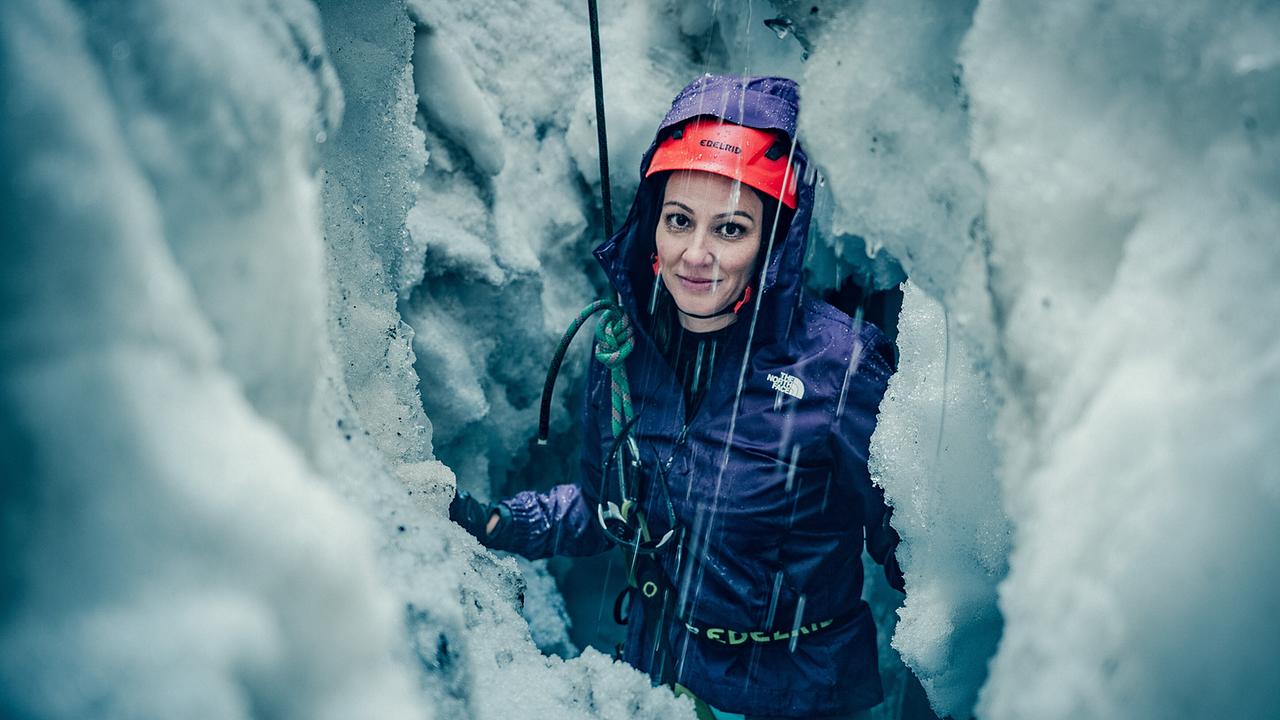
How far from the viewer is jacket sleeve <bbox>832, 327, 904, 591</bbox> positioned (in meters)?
1.77

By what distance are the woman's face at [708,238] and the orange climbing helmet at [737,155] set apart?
0.03 m

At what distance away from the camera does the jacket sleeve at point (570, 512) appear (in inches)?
86.1

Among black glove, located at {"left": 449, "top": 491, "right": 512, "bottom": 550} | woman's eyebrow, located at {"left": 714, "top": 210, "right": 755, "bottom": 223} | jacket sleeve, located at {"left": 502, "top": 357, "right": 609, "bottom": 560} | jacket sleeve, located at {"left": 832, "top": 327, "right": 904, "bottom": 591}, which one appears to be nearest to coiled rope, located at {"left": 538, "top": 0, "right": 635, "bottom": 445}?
jacket sleeve, located at {"left": 502, "top": 357, "right": 609, "bottom": 560}

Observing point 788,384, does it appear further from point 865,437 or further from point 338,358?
point 338,358

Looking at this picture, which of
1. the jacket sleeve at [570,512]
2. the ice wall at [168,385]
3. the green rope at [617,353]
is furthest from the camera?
the jacket sleeve at [570,512]

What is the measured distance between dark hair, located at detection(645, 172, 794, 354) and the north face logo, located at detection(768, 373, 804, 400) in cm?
24

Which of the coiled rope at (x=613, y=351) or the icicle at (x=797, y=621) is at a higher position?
the coiled rope at (x=613, y=351)

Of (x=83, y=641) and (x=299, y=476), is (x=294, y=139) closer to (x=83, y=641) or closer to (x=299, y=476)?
(x=299, y=476)

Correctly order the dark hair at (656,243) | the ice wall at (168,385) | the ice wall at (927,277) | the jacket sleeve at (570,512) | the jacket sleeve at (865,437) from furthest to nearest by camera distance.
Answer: the jacket sleeve at (570,512), the dark hair at (656,243), the jacket sleeve at (865,437), the ice wall at (927,277), the ice wall at (168,385)

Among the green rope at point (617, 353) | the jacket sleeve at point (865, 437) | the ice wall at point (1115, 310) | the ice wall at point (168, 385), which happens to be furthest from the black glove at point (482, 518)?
the ice wall at point (1115, 310)

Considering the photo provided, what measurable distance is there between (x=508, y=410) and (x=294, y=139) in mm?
2109

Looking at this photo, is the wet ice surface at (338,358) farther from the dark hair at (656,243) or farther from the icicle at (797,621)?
the icicle at (797,621)

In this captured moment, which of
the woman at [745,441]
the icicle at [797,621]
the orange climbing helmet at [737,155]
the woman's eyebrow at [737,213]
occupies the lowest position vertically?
the icicle at [797,621]

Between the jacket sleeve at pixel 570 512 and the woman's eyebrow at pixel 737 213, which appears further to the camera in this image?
the jacket sleeve at pixel 570 512
